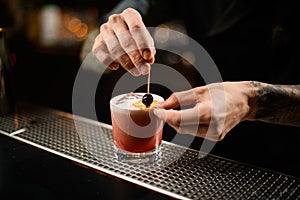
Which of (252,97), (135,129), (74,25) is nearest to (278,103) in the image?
(252,97)

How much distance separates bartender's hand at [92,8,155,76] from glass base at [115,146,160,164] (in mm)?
286

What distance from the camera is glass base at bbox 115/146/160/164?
1271 millimetres

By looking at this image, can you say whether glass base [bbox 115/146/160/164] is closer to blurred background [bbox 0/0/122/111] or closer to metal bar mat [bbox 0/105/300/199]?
metal bar mat [bbox 0/105/300/199]

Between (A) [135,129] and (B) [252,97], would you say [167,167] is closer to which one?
(A) [135,129]

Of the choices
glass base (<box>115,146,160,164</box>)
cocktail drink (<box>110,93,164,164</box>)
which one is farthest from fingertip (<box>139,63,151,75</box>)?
glass base (<box>115,146,160,164</box>)

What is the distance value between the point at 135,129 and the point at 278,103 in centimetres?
50

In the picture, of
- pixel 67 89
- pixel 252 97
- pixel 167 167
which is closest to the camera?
pixel 252 97

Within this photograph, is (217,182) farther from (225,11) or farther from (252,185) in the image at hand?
(225,11)

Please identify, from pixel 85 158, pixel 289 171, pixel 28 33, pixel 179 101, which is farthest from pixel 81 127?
pixel 28 33

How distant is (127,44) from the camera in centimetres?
123

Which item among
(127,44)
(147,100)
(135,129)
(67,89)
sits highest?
(127,44)

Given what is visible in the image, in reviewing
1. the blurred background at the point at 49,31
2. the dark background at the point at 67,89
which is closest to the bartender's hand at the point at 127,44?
the dark background at the point at 67,89

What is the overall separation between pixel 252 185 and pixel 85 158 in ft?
1.91

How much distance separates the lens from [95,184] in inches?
44.8
